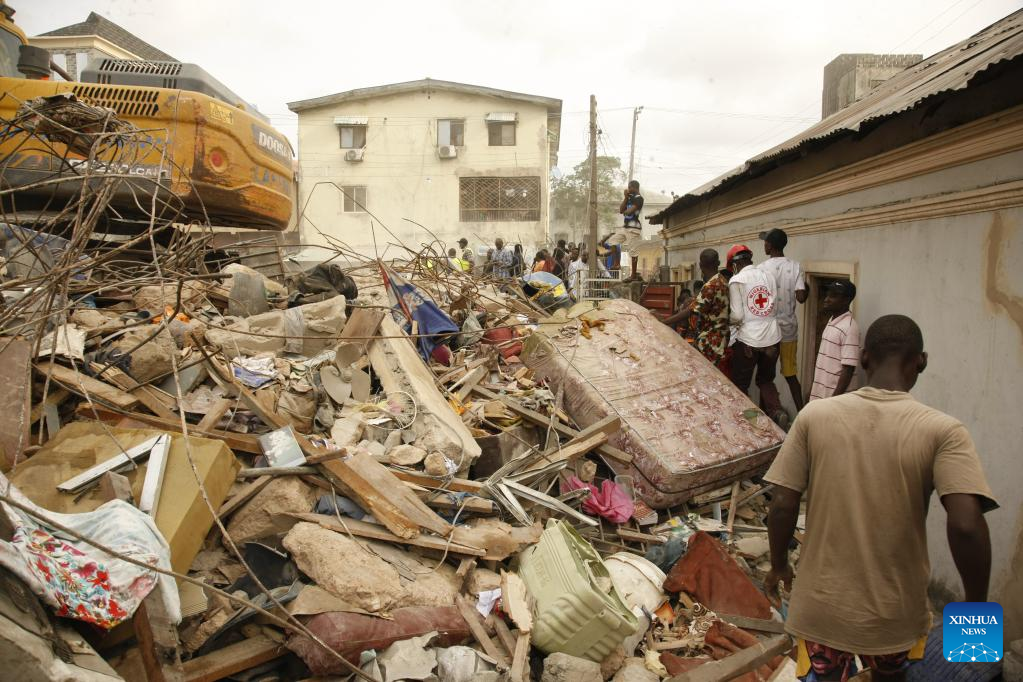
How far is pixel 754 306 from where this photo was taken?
20.4ft

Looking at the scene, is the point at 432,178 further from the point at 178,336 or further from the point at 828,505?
the point at 828,505

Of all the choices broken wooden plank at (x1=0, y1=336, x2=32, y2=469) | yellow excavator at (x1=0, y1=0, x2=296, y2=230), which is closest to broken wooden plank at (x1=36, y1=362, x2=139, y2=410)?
broken wooden plank at (x1=0, y1=336, x2=32, y2=469)

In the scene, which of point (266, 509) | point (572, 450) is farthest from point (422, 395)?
point (266, 509)

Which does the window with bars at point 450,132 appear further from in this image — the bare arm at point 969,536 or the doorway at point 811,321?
the bare arm at point 969,536

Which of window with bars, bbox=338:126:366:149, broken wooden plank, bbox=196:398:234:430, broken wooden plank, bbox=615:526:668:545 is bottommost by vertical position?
broken wooden plank, bbox=615:526:668:545

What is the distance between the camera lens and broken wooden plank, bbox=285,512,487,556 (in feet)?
11.5

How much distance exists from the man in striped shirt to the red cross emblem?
980 millimetres

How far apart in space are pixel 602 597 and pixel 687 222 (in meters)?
10.9

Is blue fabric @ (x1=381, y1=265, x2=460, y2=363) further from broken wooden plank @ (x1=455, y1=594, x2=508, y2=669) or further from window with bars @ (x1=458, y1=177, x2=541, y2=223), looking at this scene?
window with bars @ (x1=458, y1=177, x2=541, y2=223)

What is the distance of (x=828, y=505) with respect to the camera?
2.33 m

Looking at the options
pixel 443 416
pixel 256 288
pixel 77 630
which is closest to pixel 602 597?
pixel 443 416

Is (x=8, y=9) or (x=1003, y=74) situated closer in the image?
(x=1003, y=74)

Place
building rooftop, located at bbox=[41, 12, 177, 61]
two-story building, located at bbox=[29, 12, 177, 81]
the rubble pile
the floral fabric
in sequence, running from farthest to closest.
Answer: building rooftop, located at bbox=[41, 12, 177, 61] < two-story building, located at bbox=[29, 12, 177, 81] < the floral fabric < the rubble pile

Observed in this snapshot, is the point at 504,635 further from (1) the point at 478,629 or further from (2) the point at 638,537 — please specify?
(2) the point at 638,537
